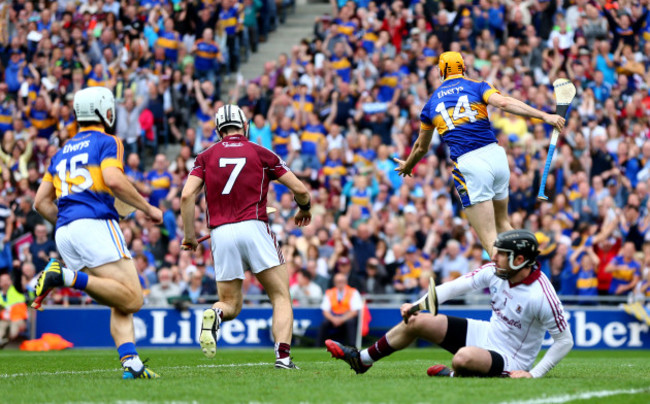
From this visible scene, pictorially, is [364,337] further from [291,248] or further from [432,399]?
[432,399]

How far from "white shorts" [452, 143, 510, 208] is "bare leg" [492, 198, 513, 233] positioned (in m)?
Result: 0.06

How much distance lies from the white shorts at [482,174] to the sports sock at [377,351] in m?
2.70

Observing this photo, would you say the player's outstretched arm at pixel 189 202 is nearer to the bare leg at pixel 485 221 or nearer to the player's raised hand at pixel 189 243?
the player's raised hand at pixel 189 243

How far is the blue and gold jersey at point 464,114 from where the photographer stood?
34.4 feet

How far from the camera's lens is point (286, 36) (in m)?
25.8

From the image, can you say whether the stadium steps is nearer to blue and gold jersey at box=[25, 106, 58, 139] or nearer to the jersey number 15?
blue and gold jersey at box=[25, 106, 58, 139]

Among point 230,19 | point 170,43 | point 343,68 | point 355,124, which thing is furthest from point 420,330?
point 230,19

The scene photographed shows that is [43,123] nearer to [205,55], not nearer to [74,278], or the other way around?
[205,55]

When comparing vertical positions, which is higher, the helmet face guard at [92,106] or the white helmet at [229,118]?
the helmet face guard at [92,106]

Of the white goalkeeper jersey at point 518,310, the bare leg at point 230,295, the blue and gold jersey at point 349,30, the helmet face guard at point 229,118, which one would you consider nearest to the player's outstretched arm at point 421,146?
the helmet face guard at point 229,118

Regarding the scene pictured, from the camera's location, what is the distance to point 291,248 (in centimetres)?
1791

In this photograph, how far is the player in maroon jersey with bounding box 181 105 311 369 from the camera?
9.53m

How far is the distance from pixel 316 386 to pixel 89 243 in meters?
2.21

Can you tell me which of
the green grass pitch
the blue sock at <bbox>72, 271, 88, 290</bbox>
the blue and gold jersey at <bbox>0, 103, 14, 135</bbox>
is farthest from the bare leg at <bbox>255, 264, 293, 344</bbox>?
the blue and gold jersey at <bbox>0, 103, 14, 135</bbox>
